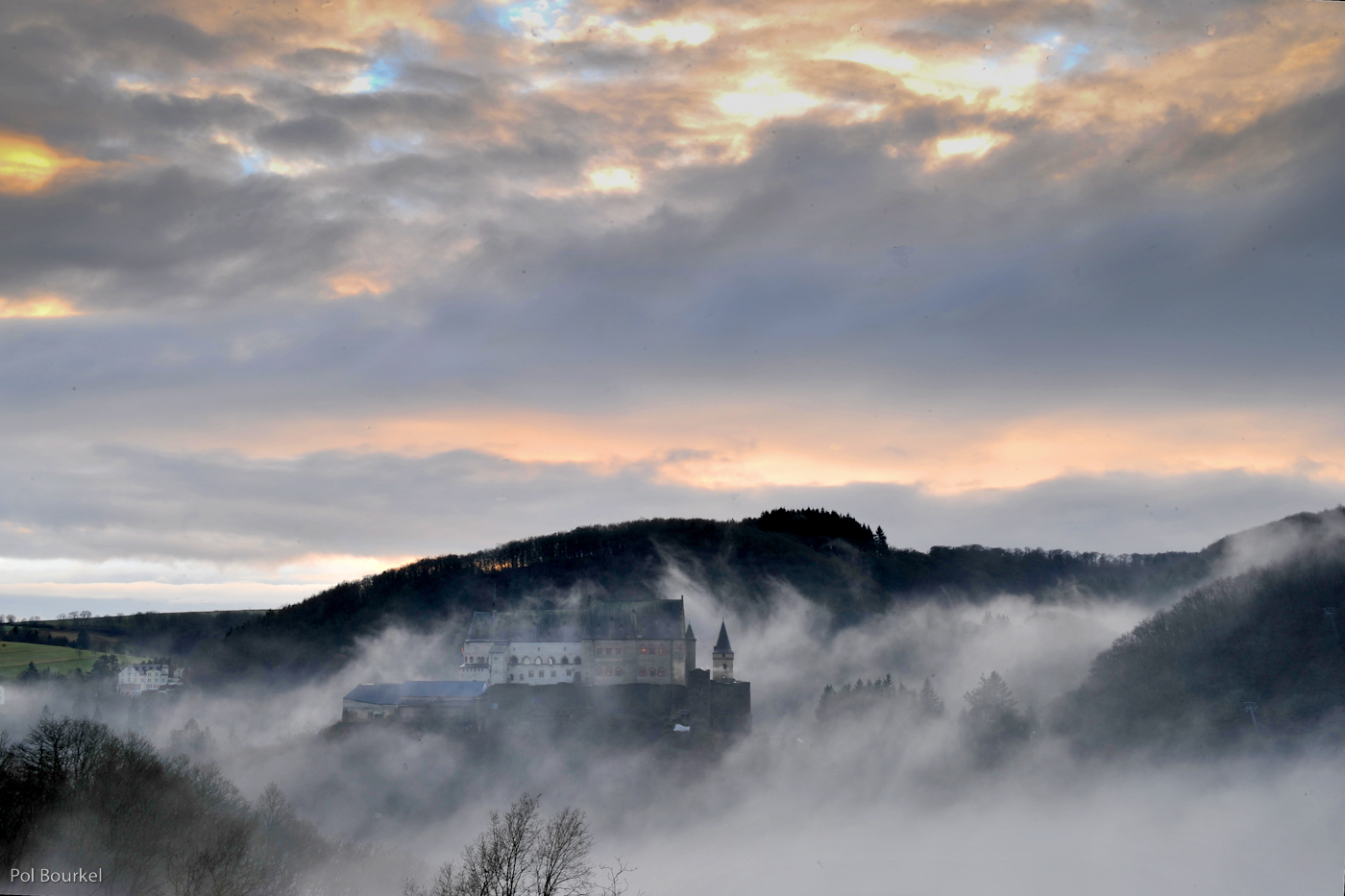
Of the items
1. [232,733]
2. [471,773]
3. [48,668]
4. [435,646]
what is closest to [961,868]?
[471,773]

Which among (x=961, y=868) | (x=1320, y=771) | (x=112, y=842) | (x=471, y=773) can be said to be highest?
(x=112, y=842)

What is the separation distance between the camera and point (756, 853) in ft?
382

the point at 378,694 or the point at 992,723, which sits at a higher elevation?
the point at 378,694

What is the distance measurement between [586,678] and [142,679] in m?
80.3

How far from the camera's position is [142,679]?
5837 inches

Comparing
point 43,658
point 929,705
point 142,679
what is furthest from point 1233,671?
point 43,658

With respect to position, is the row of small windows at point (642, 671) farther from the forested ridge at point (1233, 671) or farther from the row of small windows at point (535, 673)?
the forested ridge at point (1233, 671)

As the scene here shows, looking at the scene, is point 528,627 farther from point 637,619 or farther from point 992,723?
point 992,723

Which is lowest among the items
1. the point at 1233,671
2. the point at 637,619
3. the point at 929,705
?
the point at 929,705

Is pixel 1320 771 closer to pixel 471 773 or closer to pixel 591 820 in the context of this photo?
pixel 591 820

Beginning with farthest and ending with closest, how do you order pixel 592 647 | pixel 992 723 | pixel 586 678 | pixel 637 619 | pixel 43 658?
1. pixel 43 658
2. pixel 992 723
3. pixel 637 619
4. pixel 592 647
5. pixel 586 678

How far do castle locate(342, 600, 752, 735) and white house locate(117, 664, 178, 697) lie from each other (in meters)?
52.0

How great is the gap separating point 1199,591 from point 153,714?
16179cm

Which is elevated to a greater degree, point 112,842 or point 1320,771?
point 112,842
